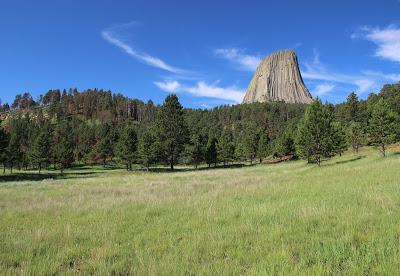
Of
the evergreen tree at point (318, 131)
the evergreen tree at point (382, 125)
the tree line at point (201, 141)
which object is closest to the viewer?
the evergreen tree at point (318, 131)

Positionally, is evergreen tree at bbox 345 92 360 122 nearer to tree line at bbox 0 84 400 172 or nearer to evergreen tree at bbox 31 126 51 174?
tree line at bbox 0 84 400 172

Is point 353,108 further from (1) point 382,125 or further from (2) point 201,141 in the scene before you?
(1) point 382,125

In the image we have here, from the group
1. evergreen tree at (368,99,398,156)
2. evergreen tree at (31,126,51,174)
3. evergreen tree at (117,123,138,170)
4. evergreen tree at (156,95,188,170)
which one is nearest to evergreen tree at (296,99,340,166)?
evergreen tree at (368,99,398,156)

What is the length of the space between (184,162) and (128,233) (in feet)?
324

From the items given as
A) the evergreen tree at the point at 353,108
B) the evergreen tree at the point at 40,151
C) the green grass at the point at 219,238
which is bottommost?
the green grass at the point at 219,238

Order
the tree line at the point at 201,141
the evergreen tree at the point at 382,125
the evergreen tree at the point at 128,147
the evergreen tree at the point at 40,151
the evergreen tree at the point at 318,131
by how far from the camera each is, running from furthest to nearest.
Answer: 1. the evergreen tree at the point at 40,151
2. the evergreen tree at the point at 128,147
3. the evergreen tree at the point at 382,125
4. the tree line at the point at 201,141
5. the evergreen tree at the point at 318,131

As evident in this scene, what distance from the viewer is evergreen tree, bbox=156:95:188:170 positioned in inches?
2414

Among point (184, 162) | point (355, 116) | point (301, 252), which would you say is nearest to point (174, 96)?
point (184, 162)

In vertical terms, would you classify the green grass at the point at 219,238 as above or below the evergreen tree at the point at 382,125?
below

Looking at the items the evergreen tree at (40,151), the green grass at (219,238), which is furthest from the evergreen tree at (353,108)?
the green grass at (219,238)

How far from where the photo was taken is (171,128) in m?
61.8

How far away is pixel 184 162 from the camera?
107m

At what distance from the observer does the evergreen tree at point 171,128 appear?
6131 centimetres

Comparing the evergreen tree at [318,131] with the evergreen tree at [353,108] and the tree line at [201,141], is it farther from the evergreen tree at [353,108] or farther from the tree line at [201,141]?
the evergreen tree at [353,108]
